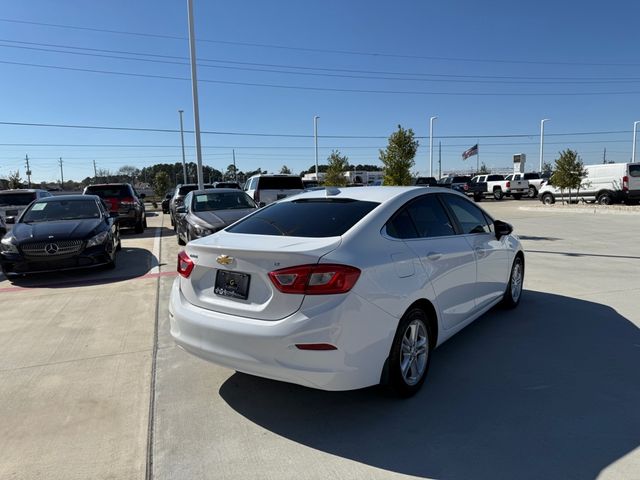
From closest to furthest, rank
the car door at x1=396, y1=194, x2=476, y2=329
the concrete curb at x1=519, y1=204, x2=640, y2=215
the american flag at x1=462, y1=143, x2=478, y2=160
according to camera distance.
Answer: the car door at x1=396, y1=194, x2=476, y2=329 → the concrete curb at x1=519, y1=204, x2=640, y2=215 → the american flag at x1=462, y1=143, x2=478, y2=160

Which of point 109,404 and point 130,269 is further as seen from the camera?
point 130,269

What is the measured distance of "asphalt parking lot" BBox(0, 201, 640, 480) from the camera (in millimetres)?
2773

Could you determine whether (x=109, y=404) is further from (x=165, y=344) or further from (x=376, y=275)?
(x=376, y=275)

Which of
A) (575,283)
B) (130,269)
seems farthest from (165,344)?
(575,283)

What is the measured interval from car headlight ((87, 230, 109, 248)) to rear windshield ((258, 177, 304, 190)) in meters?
6.66

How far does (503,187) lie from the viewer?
3497 centimetres

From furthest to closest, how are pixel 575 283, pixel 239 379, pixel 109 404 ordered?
pixel 575 283, pixel 239 379, pixel 109 404

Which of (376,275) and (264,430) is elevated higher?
(376,275)

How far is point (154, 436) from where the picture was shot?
10.2 feet

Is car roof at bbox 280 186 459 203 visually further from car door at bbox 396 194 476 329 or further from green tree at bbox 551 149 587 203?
green tree at bbox 551 149 587 203

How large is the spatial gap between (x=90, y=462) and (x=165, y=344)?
1.95 metres

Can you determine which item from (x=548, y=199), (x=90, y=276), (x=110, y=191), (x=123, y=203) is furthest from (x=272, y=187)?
(x=548, y=199)

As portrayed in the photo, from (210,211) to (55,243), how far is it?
3.31m

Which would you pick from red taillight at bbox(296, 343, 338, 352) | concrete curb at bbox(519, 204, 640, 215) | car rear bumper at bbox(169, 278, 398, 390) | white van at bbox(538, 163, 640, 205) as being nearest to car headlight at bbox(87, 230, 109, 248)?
car rear bumper at bbox(169, 278, 398, 390)
